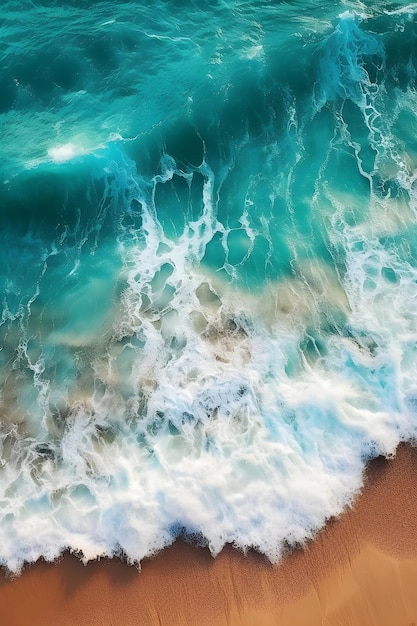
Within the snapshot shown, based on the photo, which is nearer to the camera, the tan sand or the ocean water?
the tan sand

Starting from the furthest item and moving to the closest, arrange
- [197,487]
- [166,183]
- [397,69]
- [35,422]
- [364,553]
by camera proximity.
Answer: [397,69] < [166,183] < [35,422] < [197,487] < [364,553]

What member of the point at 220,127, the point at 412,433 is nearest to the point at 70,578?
the point at 412,433

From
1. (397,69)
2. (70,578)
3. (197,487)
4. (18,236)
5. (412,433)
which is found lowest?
(70,578)

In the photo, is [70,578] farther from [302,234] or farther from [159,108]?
[159,108]

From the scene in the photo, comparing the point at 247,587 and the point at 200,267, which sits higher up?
the point at 200,267

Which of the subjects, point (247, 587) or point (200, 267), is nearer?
point (247, 587)
